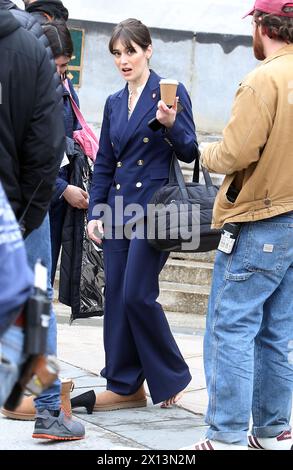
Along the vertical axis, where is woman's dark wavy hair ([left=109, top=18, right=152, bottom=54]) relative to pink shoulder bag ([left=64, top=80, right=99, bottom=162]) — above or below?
above

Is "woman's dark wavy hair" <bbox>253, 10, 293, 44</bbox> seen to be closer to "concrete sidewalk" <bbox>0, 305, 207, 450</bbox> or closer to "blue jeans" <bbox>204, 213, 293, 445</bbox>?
"blue jeans" <bbox>204, 213, 293, 445</bbox>

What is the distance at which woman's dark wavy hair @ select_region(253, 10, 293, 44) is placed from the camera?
12.2 feet

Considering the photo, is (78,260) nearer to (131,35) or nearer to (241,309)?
(131,35)

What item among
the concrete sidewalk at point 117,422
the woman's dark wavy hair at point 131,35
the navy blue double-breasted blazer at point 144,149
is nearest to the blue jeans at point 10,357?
the concrete sidewalk at point 117,422

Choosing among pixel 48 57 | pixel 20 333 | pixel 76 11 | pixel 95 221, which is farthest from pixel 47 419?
pixel 76 11

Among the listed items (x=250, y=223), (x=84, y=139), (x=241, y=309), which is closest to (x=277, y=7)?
(x=250, y=223)

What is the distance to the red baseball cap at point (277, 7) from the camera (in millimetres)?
3650

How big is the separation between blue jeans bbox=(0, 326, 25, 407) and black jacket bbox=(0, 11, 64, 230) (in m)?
1.25

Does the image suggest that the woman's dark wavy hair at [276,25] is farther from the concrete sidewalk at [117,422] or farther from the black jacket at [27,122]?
the concrete sidewalk at [117,422]

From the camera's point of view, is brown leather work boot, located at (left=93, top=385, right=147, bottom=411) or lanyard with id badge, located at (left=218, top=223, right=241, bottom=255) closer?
lanyard with id badge, located at (left=218, top=223, right=241, bottom=255)

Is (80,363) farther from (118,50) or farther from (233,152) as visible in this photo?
(233,152)

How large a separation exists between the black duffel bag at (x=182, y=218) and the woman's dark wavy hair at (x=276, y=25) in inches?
37.7

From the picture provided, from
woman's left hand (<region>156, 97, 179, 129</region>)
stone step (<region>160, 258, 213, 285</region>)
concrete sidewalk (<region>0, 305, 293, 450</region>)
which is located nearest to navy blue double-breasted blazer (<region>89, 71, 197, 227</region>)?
woman's left hand (<region>156, 97, 179, 129</region>)

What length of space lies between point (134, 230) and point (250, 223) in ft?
3.29
